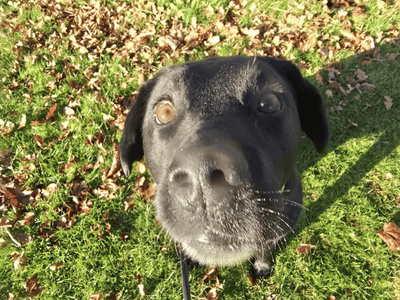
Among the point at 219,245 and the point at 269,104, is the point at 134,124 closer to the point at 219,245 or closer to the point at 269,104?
the point at 269,104

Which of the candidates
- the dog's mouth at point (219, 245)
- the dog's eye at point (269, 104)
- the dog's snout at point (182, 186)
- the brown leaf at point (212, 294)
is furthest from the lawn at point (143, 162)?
the dog's snout at point (182, 186)

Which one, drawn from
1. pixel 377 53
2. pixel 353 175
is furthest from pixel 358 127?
pixel 377 53

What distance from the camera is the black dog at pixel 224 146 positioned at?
136 centimetres

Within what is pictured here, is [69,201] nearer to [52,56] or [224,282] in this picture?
[224,282]

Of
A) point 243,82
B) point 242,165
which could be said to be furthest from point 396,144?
point 242,165

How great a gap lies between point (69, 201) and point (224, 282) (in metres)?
2.93

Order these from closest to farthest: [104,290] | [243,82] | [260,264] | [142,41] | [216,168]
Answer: [216,168] → [243,82] → [260,264] → [104,290] → [142,41]

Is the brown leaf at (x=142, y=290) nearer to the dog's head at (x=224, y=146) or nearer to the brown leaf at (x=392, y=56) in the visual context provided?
the dog's head at (x=224, y=146)

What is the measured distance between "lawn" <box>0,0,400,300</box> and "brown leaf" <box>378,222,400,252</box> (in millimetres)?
16

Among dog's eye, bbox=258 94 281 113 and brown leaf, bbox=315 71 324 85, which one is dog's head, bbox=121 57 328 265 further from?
brown leaf, bbox=315 71 324 85

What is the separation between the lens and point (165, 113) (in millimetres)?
2156

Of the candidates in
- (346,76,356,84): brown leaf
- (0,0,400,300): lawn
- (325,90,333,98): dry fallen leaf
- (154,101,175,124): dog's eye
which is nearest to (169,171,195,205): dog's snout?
(154,101,175,124): dog's eye

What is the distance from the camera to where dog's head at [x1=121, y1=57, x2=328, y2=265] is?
4.44 feet

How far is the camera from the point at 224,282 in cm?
331
